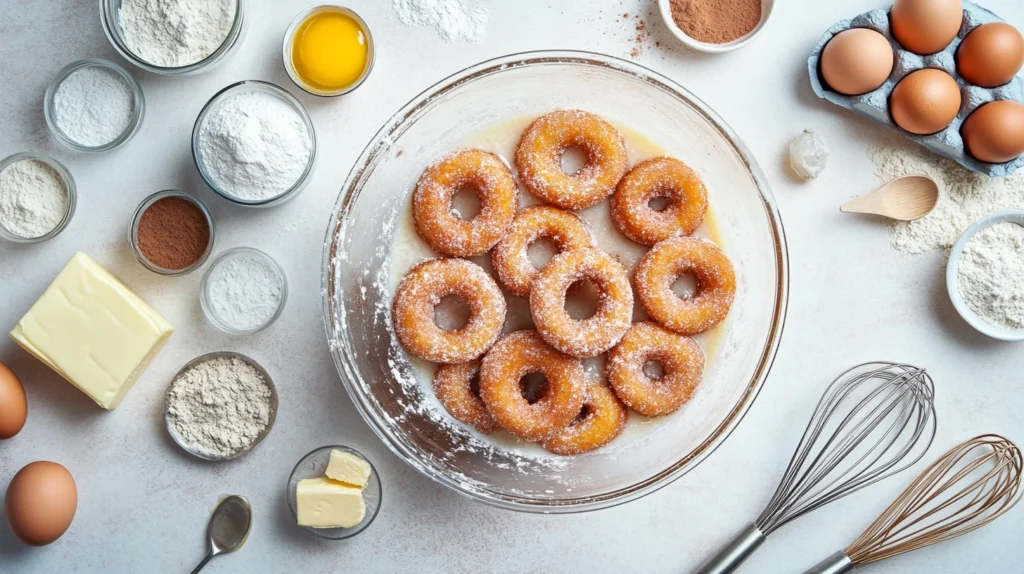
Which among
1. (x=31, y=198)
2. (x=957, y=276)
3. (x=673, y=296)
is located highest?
(x=957, y=276)

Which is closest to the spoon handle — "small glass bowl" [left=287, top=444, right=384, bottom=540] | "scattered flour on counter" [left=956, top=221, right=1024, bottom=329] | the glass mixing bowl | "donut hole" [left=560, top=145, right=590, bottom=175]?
"small glass bowl" [left=287, top=444, right=384, bottom=540]

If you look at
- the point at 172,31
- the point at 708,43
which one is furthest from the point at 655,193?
the point at 172,31

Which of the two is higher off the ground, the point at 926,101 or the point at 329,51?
the point at 926,101

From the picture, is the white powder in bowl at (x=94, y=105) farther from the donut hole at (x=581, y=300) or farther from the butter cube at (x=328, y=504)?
the donut hole at (x=581, y=300)

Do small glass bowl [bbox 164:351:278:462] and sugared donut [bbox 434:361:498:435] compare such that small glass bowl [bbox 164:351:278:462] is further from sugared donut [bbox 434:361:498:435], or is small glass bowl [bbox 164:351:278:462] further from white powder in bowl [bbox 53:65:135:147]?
white powder in bowl [bbox 53:65:135:147]

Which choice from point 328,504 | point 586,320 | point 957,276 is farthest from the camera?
point 957,276

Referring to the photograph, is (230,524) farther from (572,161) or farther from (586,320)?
(572,161)

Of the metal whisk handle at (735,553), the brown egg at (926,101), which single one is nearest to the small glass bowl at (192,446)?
the metal whisk handle at (735,553)
